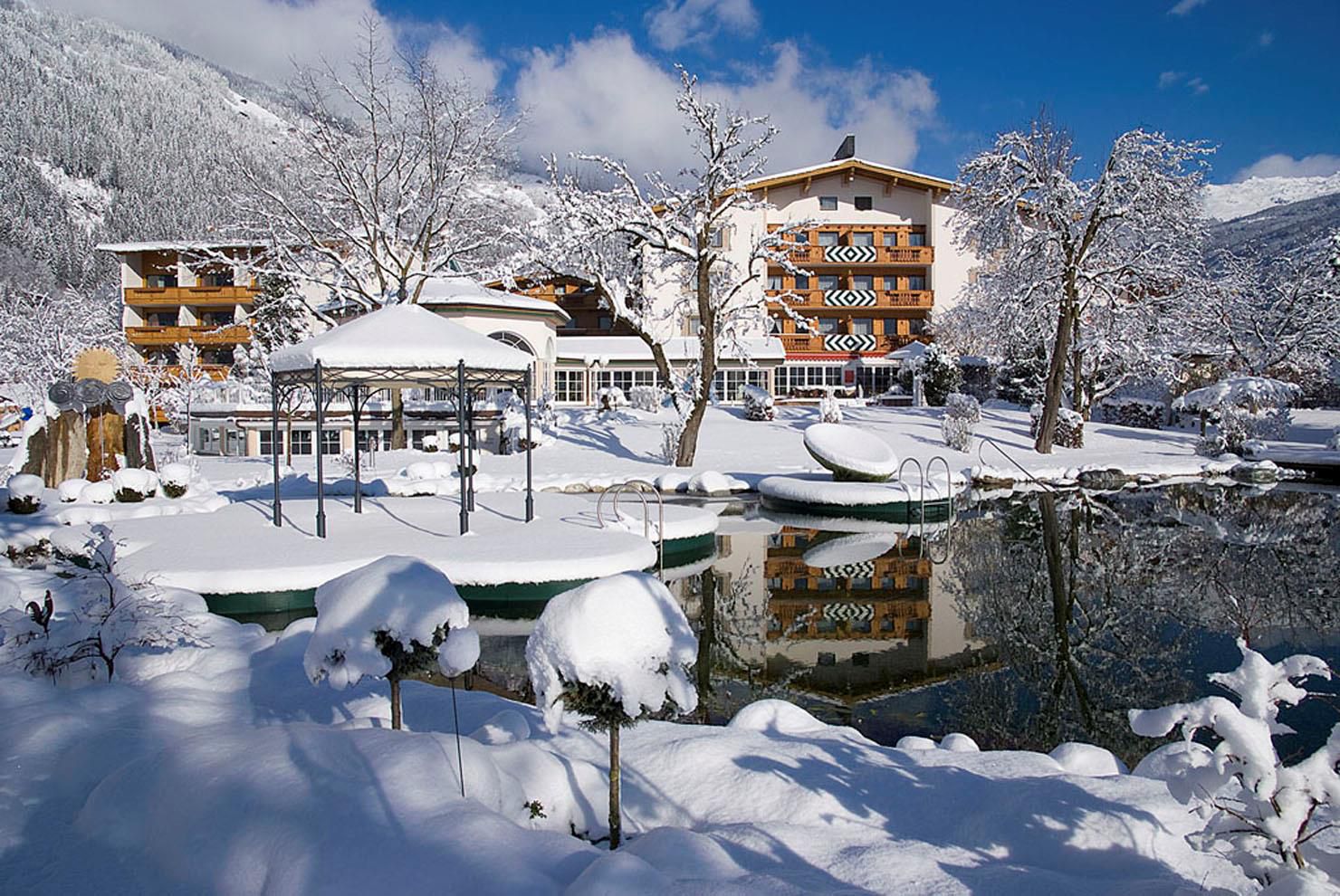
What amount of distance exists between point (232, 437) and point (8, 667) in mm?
25743

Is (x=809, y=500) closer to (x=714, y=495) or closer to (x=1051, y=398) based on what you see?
(x=714, y=495)

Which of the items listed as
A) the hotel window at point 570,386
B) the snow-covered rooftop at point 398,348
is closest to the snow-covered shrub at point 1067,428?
the hotel window at point 570,386

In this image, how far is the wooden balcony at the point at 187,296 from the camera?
45375 millimetres

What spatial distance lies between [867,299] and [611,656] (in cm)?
4120

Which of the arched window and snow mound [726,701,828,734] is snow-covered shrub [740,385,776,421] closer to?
the arched window

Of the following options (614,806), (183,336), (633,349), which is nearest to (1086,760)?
(614,806)

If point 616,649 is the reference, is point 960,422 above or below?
above

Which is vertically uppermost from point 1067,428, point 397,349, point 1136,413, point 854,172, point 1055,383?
point 854,172

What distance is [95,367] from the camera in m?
16.9

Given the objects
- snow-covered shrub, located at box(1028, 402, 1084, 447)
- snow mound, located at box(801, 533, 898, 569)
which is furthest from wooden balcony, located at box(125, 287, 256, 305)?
snow mound, located at box(801, 533, 898, 569)

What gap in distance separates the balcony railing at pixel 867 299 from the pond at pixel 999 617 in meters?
27.1

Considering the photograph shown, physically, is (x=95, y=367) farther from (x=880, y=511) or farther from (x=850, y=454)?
(x=880, y=511)

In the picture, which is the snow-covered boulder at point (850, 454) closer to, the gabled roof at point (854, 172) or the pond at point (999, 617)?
the pond at point (999, 617)

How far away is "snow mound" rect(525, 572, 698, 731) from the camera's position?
12.3ft
